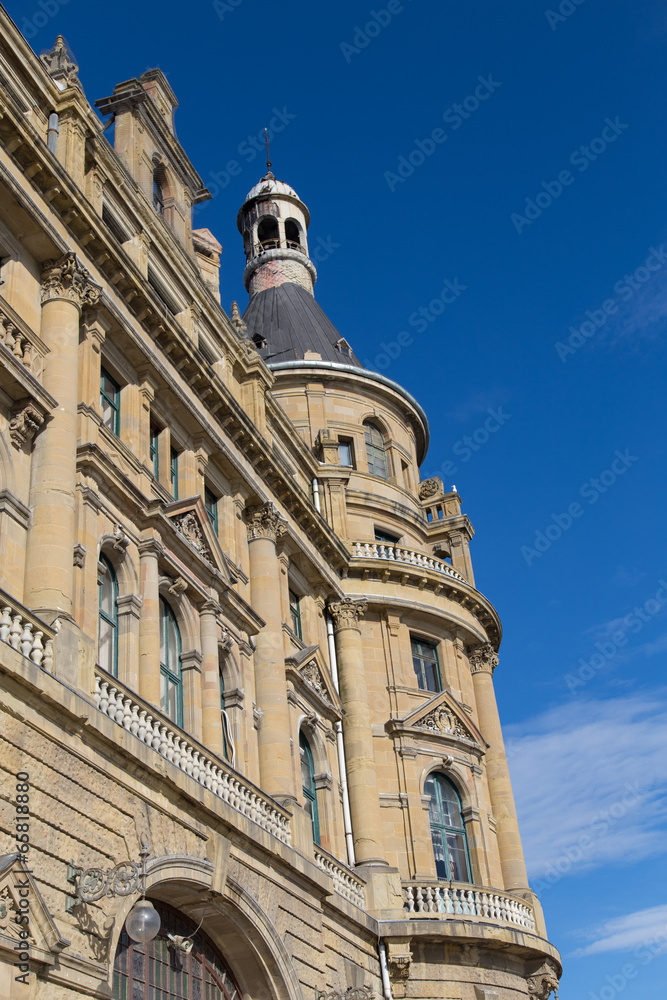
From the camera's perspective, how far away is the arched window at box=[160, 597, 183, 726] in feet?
68.0

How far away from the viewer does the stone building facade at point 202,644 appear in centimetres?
1543

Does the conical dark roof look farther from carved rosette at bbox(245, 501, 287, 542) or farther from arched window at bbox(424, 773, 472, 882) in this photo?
arched window at bbox(424, 773, 472, 882)

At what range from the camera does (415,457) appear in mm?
39500

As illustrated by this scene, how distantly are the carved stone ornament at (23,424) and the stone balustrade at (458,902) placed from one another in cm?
1541

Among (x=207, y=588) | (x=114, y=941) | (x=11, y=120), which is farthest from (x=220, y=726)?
(x=11, y=120)

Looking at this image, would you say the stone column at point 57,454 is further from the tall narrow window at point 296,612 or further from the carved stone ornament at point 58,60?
the tall narrow window at point 296,612

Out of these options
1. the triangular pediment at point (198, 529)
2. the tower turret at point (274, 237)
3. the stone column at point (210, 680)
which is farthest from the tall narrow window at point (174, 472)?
the tower turret at point (274, 237)

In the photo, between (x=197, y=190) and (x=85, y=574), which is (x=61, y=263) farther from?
(x=197, y=190)

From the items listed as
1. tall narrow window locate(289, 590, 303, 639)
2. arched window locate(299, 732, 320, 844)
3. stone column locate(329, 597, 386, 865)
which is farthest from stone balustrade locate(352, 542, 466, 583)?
arched window locate(299, 732, 320, 844)

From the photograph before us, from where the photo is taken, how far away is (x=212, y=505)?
25641 mm

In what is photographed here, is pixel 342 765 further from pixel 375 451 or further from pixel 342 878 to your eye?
pixel 375 451

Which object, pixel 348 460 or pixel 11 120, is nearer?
pixel 11 120

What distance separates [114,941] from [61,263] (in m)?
11.1

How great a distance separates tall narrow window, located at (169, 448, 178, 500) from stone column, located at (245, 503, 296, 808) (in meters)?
2.95
